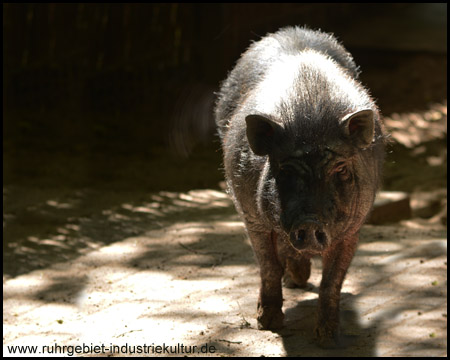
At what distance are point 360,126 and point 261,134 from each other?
23.4 inches

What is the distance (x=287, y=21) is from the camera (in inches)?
494

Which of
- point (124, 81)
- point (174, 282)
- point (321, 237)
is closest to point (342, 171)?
point (321, 237)

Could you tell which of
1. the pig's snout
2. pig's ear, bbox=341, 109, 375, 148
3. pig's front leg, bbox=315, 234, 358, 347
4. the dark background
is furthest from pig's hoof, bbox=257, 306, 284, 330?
the dark background

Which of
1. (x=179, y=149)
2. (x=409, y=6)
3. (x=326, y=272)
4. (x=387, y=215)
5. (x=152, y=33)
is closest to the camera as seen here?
(x=326, y=272)

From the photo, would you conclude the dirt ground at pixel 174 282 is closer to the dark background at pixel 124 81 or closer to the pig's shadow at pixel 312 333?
the pig's shadow at pixel 312 333

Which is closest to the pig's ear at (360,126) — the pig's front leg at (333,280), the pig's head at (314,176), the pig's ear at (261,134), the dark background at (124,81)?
the pig's head at (314,176)

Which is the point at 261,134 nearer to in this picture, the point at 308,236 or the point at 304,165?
the point at 304,165

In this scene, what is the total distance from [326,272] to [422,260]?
1.47 meters

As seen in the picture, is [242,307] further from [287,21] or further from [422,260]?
[287,21]

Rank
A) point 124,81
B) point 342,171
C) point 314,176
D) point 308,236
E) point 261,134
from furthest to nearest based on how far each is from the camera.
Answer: point 124,81, point 261,134, point 342,171, point 314,176, point 308,236

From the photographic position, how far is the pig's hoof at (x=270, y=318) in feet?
16.7

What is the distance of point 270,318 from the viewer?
5078 mm

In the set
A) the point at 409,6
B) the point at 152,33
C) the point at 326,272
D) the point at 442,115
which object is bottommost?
the point at 326,272

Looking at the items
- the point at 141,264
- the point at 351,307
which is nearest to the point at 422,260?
the point at 351,307
